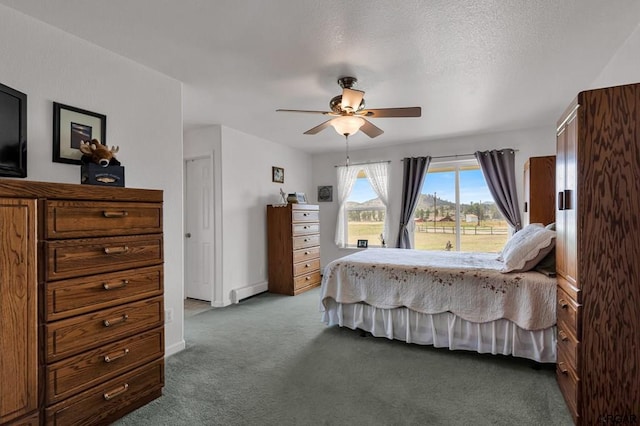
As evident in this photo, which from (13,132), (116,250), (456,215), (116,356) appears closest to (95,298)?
(116,250)

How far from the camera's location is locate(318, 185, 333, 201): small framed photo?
246 inches

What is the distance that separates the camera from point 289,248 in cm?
489

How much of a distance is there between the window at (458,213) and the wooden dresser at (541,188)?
1327 mm

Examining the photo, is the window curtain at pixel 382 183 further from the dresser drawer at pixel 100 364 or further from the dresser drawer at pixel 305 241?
the dresser drawer at pixel 100 364

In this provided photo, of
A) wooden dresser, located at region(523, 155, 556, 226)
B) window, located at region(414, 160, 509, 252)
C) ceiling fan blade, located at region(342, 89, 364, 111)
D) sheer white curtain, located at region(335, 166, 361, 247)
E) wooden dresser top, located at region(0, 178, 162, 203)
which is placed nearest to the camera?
wooden dresser top, located at region(0, 178, 162, 203)

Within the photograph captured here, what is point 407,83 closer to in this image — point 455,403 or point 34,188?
point 455,403

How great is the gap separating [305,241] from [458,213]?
2.59m

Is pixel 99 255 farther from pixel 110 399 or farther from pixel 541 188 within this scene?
pixel 541 188

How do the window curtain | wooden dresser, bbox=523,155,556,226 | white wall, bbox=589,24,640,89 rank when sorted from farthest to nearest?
the window curtain, wooden dresser, bbox=523,155,556,226, white wall, bbox=589,24,640,89

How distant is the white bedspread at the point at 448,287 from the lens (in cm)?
242

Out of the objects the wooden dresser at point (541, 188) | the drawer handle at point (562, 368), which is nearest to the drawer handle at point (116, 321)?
the drawer handle at point (562, 368)

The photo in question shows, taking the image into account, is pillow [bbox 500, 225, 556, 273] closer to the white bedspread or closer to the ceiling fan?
the white bedspread

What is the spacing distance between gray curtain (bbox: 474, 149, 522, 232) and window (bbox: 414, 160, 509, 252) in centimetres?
19

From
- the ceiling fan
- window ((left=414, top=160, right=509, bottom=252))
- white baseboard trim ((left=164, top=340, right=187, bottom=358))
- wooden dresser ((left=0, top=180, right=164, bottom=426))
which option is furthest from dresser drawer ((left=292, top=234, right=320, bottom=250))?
wooden dresser ((left=0, top=180, right=164, bottom=426))
